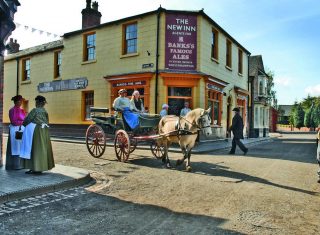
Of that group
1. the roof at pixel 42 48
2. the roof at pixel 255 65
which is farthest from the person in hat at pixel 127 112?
the roof at pixel 255 65

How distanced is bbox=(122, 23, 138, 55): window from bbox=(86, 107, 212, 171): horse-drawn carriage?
810cm

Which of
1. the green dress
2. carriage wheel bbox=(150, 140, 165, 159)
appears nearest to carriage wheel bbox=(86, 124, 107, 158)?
carriage wheel bbox=(150, 140, 165, 159)

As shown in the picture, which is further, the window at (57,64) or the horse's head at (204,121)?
the window at (57,64)

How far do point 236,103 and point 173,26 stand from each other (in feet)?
31.4

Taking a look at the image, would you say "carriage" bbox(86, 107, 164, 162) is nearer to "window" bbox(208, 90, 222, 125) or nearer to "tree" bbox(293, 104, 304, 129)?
"window" bbox(208, 90, 222, 125)

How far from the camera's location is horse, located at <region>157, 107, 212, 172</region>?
30.0 feet

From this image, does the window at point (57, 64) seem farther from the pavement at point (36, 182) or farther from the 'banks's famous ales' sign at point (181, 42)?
the pavement at point (36, 182)

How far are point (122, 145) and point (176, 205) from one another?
5298 mm

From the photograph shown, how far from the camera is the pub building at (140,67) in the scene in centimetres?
1738

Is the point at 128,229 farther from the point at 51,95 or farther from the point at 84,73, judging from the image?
the point at 51,95

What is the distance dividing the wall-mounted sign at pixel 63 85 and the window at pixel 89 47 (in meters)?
1.51

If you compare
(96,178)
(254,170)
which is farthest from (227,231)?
(254,170)

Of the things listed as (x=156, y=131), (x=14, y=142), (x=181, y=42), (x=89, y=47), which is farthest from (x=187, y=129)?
(x=89, y=47)

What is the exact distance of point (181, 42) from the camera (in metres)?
17.5
